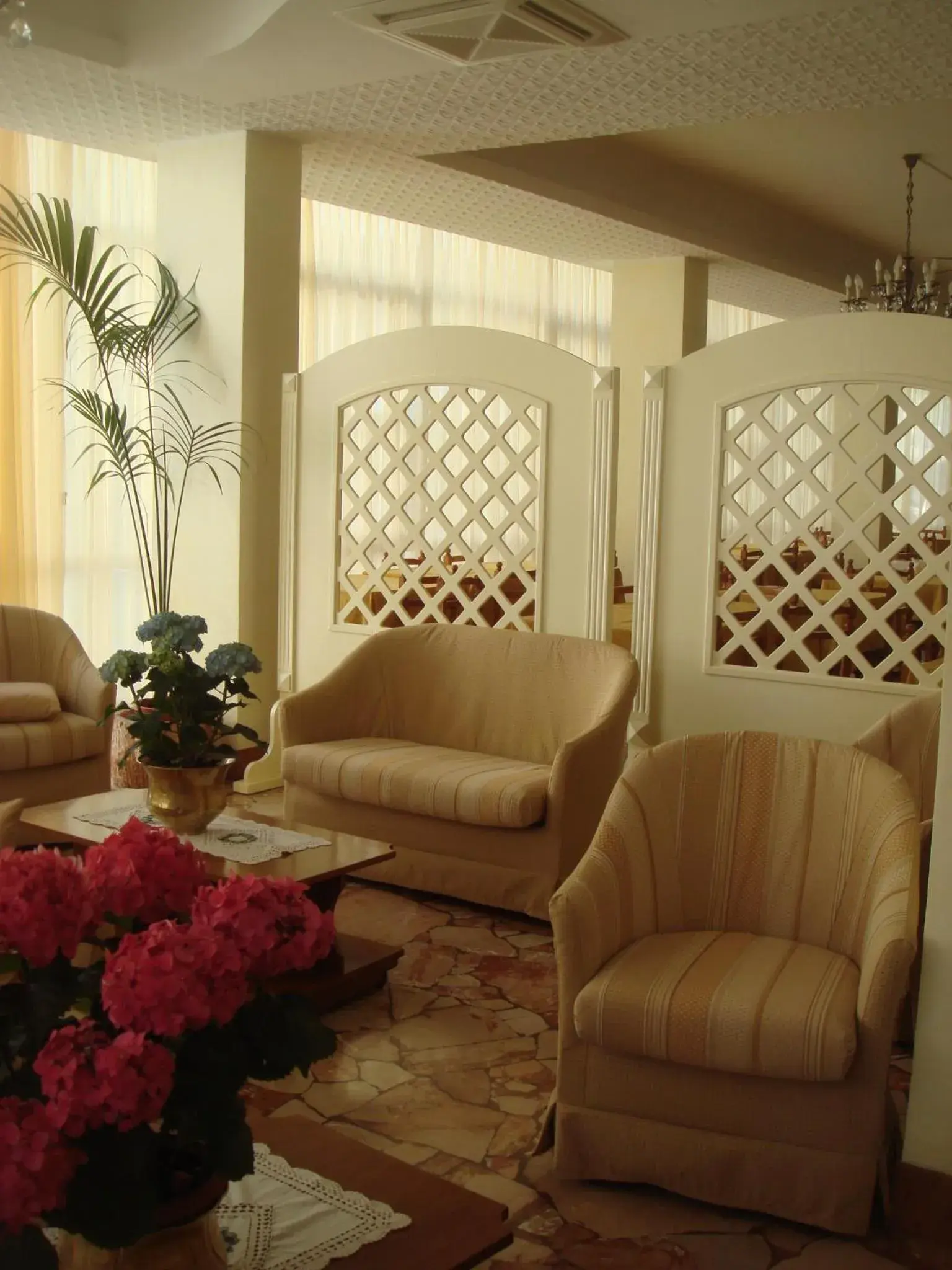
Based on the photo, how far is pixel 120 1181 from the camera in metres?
1.31

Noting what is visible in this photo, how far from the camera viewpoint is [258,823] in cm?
377

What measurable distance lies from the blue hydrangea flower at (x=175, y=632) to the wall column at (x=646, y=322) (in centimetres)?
517

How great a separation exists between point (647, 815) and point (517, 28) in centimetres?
260

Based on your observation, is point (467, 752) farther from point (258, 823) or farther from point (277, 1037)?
point (277, 1037)

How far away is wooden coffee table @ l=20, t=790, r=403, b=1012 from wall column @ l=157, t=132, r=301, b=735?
194cm

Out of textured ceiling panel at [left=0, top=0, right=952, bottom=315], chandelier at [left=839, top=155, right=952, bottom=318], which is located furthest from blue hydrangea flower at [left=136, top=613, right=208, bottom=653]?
chandelier at [left=839, top=155, right=952, bottom=318]

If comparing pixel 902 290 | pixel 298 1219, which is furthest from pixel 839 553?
pixel 902 290

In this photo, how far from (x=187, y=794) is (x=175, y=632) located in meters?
0.43

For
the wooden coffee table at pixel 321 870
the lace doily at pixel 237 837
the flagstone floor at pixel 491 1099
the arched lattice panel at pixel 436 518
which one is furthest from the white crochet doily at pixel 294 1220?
the arched lattice panel at pixel 436 518

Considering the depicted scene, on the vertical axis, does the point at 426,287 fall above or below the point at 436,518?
above

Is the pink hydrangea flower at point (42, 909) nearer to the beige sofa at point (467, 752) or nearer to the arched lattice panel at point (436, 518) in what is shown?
the beige sofa at point (467, 752)

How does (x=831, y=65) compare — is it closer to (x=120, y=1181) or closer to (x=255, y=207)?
(x=255, y=207)

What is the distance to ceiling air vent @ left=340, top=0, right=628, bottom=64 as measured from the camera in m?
3.95

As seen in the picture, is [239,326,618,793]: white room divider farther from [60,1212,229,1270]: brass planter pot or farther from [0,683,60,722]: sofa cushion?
[60,1212,229,1270]: brass planter pot
